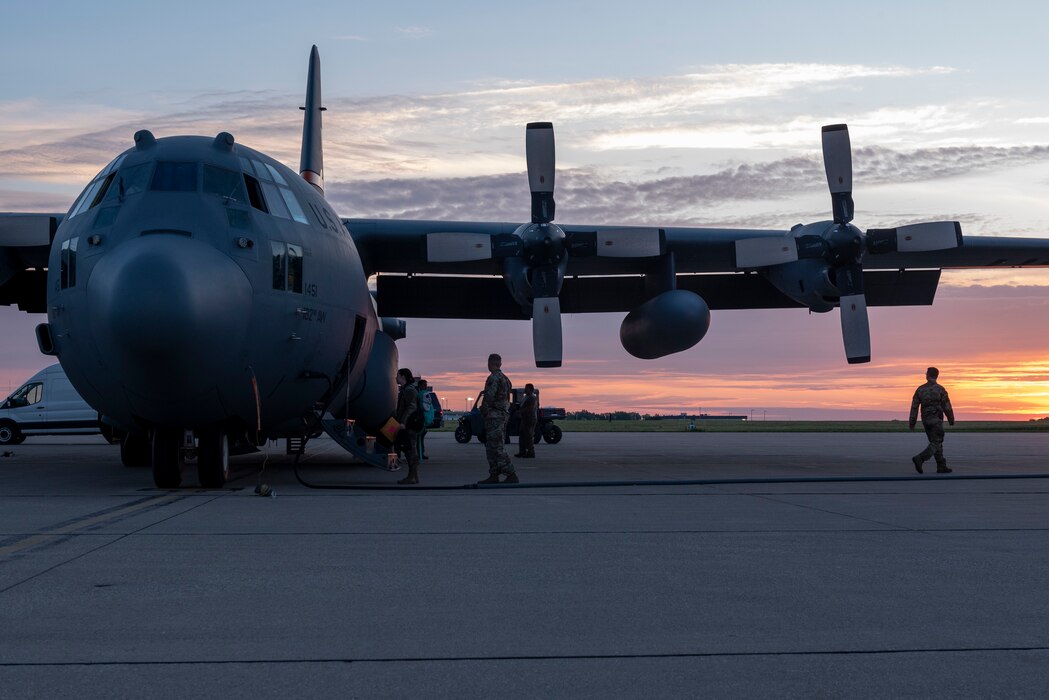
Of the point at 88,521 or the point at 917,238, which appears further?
the point at 917,238

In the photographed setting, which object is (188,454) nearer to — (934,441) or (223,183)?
(223,183)

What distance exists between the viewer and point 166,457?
13.3m

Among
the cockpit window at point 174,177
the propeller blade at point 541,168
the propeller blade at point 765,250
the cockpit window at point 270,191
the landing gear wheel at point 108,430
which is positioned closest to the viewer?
the cockpit window at point 174,177

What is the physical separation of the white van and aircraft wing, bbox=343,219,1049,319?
18132mm

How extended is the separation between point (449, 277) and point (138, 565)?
55.8 feet

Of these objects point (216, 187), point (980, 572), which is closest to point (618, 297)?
point (216, 187)

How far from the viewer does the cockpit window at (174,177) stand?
12.7 metres

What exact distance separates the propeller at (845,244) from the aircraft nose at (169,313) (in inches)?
472

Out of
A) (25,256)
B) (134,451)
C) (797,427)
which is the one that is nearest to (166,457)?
(134,451)

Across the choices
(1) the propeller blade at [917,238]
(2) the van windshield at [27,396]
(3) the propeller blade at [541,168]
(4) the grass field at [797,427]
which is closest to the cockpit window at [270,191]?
(3) the propeller blade at [541,168]

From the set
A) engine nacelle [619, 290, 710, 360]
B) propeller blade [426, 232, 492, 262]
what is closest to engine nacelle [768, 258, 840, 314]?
engine nacelle [619, 290, 710, 360]

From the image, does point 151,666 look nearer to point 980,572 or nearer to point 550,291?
point 980,572

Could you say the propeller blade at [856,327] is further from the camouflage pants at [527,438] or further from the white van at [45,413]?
the white van at [45,413]

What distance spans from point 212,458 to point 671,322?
Result: 9934mm
